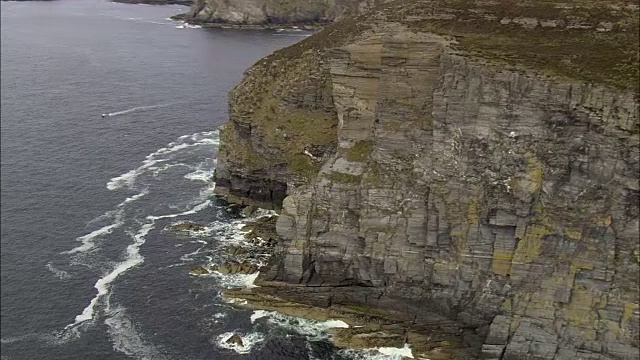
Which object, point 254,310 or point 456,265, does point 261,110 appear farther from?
point 456,265

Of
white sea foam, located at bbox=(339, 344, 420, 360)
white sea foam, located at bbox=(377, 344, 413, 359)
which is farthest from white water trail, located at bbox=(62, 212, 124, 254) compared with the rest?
white sea foam, located at bbox=(377, 344, 413, 359)

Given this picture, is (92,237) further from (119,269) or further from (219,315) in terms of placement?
(219,315)

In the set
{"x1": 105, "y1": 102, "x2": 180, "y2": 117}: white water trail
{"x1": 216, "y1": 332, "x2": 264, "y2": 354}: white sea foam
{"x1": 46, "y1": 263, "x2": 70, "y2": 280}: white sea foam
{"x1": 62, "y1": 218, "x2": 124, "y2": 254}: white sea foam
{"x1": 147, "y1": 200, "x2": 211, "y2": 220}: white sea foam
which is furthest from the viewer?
{"x1": 105, "y1": 102, "x2": 180, "y2": 117}: white water trail

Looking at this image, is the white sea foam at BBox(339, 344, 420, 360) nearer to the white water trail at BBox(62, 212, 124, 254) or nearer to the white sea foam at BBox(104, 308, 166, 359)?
the white sea foam at BBox(104, 308, 166, 359)

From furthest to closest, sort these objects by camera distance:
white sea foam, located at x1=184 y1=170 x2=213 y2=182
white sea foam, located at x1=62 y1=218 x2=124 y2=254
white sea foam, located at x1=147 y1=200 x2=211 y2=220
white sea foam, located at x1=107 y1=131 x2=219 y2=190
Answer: white sea foam, located at x1=184 y1=170 x2=213 y2=182 → white sea foam, located at x1=107 y1=131 x2=219 y2=190 → white sea foam, located at x1=147 y1=200 x2=211 y2=220 → white sea foam, located at x1=62 y1=218 x2=124 y2=254

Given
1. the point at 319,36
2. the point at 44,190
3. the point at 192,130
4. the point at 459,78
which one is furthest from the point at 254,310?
the point at 192,130

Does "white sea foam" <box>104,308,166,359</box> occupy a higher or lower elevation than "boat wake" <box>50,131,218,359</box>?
lower

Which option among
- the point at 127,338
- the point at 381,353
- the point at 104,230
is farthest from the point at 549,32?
the point at 104,230
